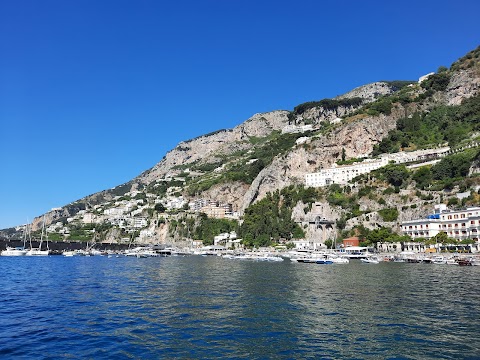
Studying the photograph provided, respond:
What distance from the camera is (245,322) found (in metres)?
22.4

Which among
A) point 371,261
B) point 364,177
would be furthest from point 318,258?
point 364,177

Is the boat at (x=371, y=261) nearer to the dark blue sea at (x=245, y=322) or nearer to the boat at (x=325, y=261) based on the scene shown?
the boat at (x=325, y=261)

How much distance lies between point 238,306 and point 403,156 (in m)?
101

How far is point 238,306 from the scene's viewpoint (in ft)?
89.7

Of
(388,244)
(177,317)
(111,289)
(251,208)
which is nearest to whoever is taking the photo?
(177,317)

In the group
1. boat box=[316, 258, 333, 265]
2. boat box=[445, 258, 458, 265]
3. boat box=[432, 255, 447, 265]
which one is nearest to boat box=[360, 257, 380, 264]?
boat box=[316, 258, 333, 265]

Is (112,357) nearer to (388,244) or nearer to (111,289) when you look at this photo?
(111,289)

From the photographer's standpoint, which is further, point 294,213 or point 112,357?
point 294,213

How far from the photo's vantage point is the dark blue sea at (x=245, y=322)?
670 inches

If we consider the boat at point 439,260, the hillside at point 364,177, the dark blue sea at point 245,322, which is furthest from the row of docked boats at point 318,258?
the dark blue sea at point 245,322

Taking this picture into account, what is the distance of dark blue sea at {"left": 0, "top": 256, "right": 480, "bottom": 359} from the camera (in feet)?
55.8

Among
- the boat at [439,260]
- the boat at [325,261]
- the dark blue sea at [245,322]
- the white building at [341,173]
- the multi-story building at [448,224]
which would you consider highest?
the white building at [341,173]

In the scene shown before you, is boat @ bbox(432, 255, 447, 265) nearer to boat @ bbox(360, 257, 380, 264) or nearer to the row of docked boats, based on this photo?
boat @ bbox(360, 257, 380, 264)

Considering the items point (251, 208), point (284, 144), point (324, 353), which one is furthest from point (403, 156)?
point (324, 353)
